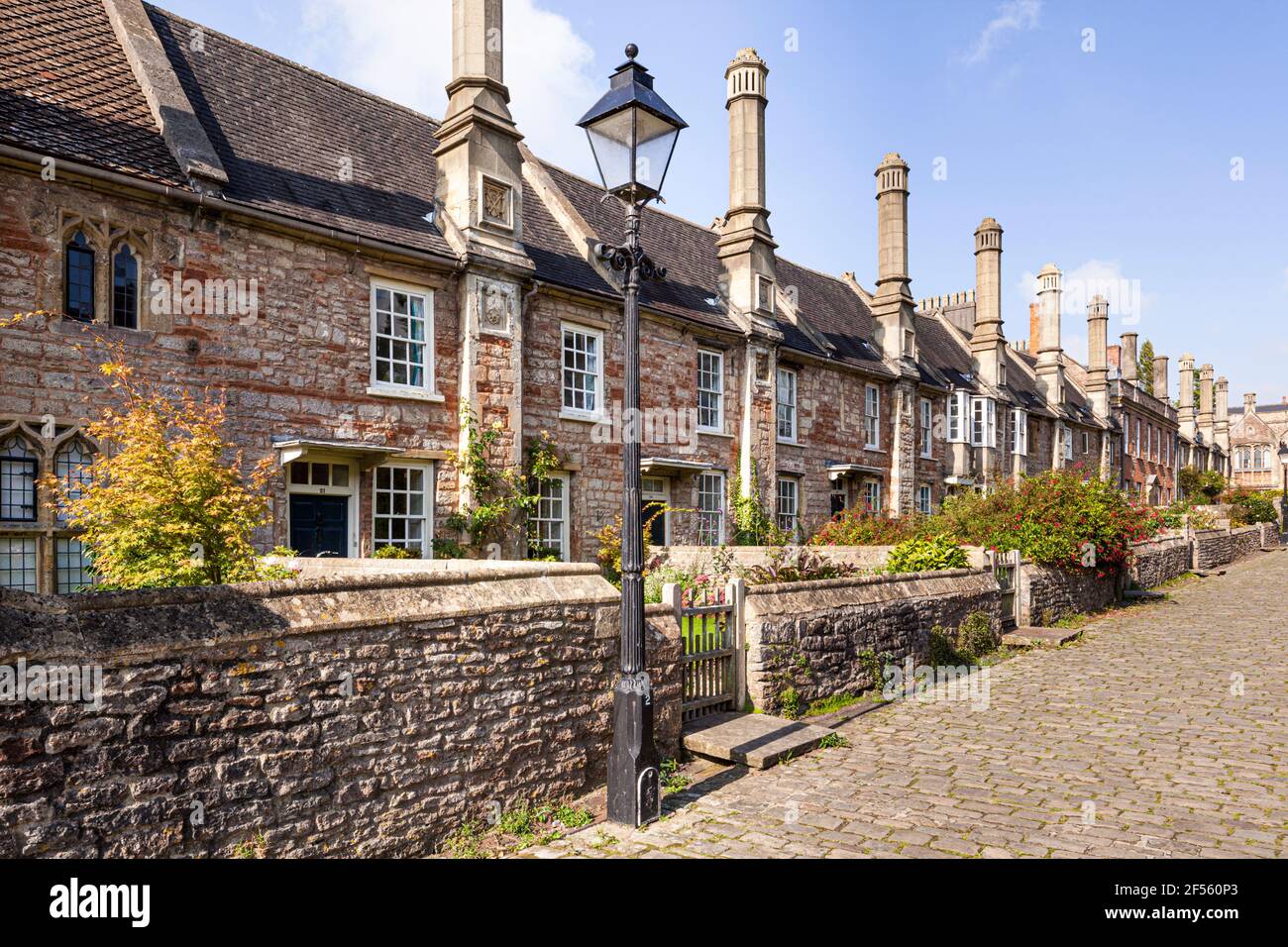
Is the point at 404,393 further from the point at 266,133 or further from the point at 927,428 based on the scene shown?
the point at 927,428

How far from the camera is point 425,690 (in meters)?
5.47

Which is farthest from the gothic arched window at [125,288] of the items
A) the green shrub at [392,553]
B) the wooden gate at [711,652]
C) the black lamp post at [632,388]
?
the wooden gate at [711,652]

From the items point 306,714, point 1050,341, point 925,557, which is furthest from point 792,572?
point 1050,341

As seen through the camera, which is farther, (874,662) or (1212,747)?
(874,662)

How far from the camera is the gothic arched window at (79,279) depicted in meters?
10.3

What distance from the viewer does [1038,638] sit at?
14.0 meters

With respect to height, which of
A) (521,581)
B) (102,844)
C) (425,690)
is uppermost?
(521,581)

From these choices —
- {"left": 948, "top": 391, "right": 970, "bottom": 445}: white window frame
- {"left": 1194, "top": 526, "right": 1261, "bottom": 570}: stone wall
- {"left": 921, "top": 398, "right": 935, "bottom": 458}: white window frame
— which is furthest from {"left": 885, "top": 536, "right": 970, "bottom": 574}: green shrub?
{"left": 1194, "top": 526, "right": 1261, "bottom": 570}: stone wall

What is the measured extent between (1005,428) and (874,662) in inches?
987

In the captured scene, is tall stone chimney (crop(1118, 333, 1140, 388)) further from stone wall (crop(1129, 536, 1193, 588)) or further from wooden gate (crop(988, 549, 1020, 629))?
wooden gate (crop(988, 549, 1020, 629))

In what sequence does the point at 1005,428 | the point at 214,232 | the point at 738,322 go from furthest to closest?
the point at 1005,428
the point at 738,322
the point at 214,232

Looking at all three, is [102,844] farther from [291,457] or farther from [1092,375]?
[1092,375]
